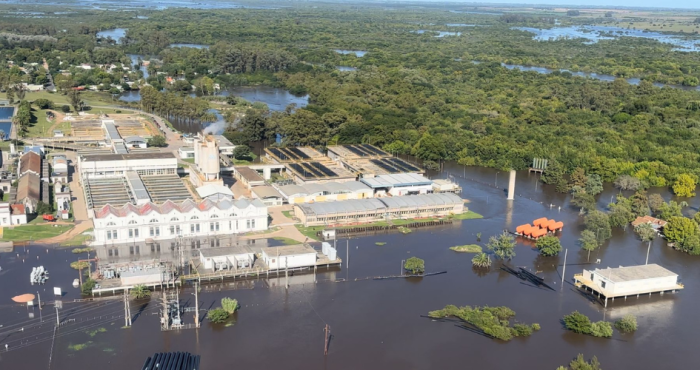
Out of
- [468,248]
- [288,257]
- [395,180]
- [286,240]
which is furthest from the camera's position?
[395,180]

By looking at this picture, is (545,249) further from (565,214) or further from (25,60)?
(25,60)

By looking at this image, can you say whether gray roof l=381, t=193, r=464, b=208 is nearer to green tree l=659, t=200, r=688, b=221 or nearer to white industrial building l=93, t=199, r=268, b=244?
white industrial building l=93, t=199, r=268, b=244

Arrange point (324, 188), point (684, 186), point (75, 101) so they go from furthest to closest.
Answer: point (75, 101) → point (684, 186) → point (324, 188)

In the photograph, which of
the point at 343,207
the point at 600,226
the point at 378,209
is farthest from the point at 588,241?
the point at 343,207

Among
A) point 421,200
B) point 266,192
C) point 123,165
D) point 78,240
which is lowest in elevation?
point 266,192

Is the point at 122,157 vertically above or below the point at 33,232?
above

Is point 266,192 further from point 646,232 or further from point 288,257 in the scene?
point 646,232

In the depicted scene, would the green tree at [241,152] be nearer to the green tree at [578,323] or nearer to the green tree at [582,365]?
the green tree at [578,323]
